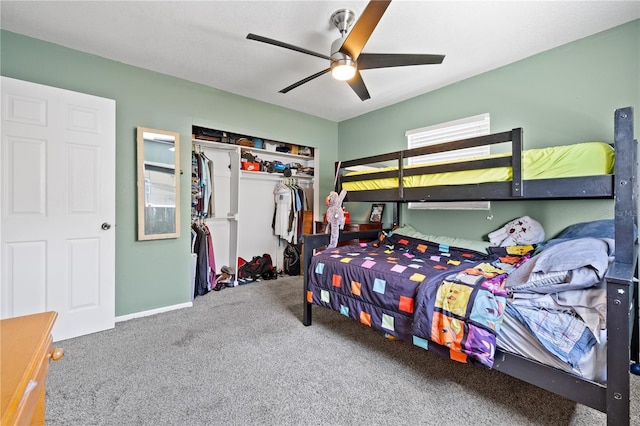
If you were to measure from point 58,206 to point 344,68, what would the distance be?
259cm

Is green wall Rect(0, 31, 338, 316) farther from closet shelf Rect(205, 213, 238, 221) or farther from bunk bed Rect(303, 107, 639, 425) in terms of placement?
bunk bed Rect(303, 107, 639, 425)

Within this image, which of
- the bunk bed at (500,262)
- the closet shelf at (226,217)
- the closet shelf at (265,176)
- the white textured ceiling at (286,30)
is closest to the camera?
the bunk bed at (500,262)

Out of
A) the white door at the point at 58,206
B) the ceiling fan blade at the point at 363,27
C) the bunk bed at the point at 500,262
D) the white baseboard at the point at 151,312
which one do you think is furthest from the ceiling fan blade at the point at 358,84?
the white baseboard at the point at 151,312

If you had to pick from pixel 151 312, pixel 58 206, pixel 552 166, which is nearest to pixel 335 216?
pixel 552 166

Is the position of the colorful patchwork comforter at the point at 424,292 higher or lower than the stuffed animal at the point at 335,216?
lower

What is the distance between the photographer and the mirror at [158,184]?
8.96ft

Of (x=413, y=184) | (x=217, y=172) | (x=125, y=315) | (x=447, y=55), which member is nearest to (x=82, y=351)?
(x=125, y=315)

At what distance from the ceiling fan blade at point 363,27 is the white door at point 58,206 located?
2.21m

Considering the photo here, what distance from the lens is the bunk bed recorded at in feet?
3.63

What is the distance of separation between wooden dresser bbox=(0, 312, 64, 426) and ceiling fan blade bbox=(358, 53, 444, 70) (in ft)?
7.17

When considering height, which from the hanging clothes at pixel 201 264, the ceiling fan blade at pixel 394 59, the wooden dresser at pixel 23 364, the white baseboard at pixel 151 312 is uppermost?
the ceiling fan blade at pixel 394 59

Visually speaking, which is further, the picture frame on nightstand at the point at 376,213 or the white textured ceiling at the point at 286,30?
the picture frame on nightstand at the point at 376,213

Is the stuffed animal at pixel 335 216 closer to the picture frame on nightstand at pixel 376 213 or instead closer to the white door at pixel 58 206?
the picture frame on nightstand at pixel 376 213

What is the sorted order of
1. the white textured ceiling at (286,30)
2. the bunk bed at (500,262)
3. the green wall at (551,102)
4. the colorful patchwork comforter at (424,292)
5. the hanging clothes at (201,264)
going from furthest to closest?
1. the hanging clothes at (201,264)
2. the green wall at (551,102)
3. the white textured ceiling at (286,30)
4. the colorful patchwork comforter at (424,292)
5. the bunk bed at (500,262)
